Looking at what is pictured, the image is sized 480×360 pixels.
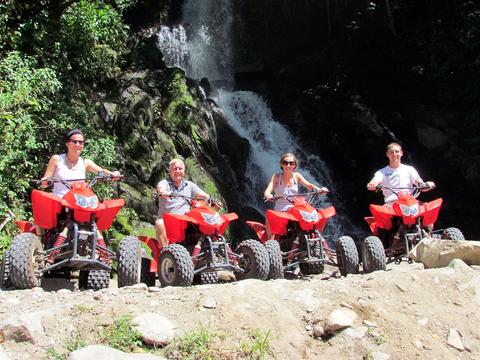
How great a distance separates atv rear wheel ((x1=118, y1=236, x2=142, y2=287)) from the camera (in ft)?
15.7

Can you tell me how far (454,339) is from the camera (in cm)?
358

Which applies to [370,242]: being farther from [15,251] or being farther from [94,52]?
[94,52]

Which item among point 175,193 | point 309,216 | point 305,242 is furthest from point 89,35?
point 305,242

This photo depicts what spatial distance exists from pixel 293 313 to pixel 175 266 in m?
1.46

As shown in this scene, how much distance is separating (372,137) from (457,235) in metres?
8.60

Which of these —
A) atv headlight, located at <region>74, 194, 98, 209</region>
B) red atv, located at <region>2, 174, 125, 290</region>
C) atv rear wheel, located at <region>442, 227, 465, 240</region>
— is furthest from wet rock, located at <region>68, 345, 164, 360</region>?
atv rear wheel, located at <region>442, 227, 465, 240</region>

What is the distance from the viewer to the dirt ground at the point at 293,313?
328 cm

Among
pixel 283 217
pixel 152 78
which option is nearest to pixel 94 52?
pixel 152 78

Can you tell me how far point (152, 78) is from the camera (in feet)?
40.3

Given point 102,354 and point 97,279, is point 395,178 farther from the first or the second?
point 102,354

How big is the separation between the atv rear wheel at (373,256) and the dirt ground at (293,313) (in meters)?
1.36

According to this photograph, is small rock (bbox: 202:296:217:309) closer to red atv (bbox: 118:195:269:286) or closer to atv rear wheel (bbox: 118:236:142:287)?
red atv (bbox: 118:195:269:286)

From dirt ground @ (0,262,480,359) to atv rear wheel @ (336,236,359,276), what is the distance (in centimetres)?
143

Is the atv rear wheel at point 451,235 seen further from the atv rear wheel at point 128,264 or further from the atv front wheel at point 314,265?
the atv rear wheel at point 128,264
